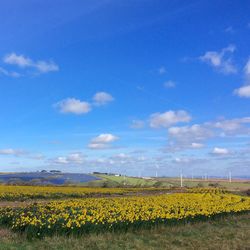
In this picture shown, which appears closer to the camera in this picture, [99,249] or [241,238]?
[99,249]

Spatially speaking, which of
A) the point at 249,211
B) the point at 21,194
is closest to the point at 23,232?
the point at 249,211

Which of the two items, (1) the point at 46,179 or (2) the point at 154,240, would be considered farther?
(1) the point at 46,179

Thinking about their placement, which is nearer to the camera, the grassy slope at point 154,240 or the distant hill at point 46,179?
the grassy slope at point 154,240

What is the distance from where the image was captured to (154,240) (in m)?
12.0

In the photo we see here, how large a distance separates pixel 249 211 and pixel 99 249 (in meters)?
13.0

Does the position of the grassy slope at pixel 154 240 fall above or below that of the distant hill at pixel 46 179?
below

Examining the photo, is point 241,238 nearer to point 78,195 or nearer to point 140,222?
point 140,222

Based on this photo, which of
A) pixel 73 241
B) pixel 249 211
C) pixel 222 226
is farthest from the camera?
pixel 249 211

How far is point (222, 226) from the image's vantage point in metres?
15.7

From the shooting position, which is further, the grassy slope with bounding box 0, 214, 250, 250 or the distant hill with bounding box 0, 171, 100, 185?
the distant hill with bounding box 0, 171, 100, 185

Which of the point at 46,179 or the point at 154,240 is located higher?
the point at 46,179

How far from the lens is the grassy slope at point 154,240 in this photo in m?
10.7

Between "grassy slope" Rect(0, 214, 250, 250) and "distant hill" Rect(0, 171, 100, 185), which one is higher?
"distant hill" Rect(0, 171, 100, 185)

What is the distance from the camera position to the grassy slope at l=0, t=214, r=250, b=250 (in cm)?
1069
